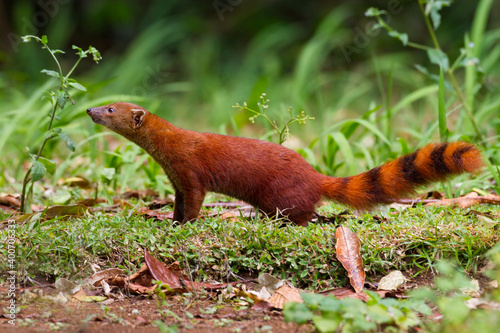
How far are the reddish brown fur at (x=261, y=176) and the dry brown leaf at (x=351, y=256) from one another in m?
0.42

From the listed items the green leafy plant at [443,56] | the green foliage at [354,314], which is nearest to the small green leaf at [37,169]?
the green foliage at [354,314]

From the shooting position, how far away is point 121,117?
3809 millimetres

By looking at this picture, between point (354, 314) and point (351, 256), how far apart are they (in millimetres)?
916

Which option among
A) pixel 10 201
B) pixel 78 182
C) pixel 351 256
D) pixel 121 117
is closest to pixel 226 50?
pixel 78 182

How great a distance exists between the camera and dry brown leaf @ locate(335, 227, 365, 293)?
120 inches

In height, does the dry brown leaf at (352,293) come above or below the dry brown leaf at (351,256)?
below

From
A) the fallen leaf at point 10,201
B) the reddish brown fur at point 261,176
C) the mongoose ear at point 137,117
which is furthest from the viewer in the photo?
the fallen leaf at point 10,201

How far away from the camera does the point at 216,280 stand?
10.4 feet

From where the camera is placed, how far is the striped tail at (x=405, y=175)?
335 cm

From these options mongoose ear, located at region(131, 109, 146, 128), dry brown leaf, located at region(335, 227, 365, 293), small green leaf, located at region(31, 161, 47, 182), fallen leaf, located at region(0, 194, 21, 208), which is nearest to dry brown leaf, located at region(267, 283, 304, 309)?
dry brown leaf, located at region(335, 227, 365, 293)

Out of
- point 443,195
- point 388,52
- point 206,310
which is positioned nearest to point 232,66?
point 388,52

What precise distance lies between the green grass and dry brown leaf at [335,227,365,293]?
5 cm

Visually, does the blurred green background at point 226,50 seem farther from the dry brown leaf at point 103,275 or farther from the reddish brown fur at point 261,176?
the dry brown leaf at point 103,275

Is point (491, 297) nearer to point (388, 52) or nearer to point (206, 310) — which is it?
point (206, 310)
